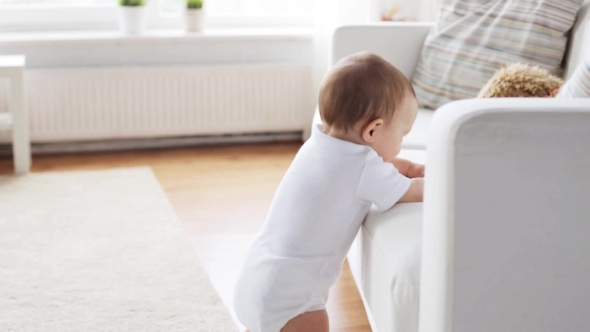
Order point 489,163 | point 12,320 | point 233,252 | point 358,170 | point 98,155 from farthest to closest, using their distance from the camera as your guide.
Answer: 1. point 98,155
2. point 233,252
3. point 12,320
4. point 358,170
5. point 489,163

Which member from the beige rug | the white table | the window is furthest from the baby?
the window

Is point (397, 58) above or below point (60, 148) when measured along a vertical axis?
above

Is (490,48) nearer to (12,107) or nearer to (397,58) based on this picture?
→ (397,58)

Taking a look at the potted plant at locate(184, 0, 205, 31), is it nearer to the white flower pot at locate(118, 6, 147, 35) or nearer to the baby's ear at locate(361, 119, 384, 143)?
the white flower pot at locate(118, 6, 147, 35)

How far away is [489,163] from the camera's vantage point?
118 cm

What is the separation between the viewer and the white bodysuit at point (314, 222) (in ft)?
4.81

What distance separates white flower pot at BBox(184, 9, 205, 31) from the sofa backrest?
1.92 meters

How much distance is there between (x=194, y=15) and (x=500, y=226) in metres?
2.72

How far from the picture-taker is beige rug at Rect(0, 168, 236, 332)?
1.94 metres

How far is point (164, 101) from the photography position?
366 cm

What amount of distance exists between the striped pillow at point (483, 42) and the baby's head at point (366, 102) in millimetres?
984

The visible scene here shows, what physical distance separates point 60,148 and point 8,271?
1.57 meters

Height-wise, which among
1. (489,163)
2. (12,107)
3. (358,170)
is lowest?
(12,107)

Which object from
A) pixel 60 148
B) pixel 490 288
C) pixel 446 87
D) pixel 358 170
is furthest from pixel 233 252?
pixel 60 148
